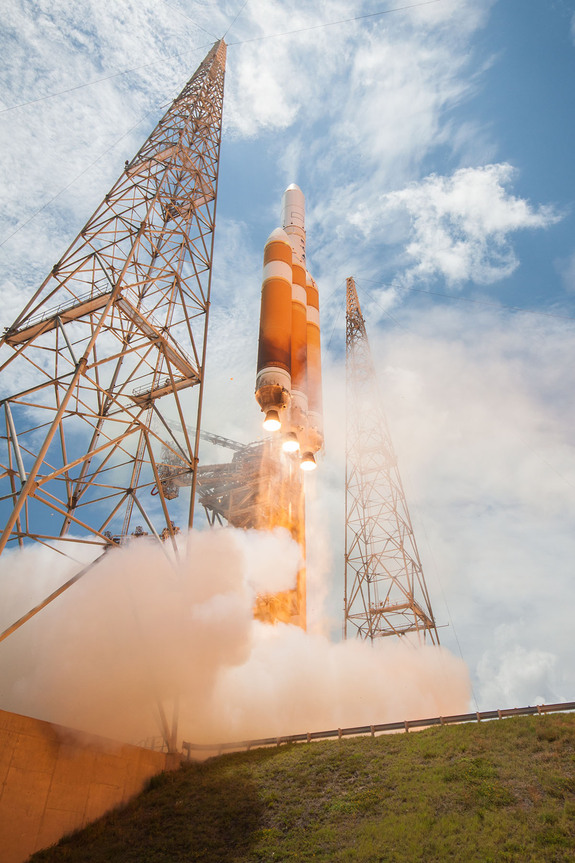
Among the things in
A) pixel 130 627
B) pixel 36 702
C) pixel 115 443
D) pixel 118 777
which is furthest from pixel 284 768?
pixel 115 443

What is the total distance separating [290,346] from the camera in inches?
920

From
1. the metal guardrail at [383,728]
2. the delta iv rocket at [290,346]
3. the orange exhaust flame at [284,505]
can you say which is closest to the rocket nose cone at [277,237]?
the delta iv rocket at [290,346]

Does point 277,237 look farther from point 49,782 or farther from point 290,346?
point 49,782

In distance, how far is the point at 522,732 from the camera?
45.8ft

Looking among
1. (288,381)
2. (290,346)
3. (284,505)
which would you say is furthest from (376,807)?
(284,505)

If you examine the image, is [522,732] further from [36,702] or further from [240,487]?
[240,487]

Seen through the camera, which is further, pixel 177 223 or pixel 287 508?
pixel 287 508

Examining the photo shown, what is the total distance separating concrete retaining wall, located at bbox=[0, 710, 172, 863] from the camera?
10711 mm

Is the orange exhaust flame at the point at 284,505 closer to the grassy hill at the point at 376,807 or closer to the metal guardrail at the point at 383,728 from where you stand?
the metal guardrail at the point at 383,728

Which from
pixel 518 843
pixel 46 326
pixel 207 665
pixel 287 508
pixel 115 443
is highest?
pixel 287 508

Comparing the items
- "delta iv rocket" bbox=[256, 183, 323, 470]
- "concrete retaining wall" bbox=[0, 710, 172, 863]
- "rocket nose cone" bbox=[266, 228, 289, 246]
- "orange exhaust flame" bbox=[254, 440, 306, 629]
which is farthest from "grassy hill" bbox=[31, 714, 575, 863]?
"rocket nose cone" bbox=[266, 228, 289, 246]

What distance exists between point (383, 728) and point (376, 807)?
5090 mm

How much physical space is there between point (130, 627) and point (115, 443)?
5.69 metres

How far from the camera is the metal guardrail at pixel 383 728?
15.0m
